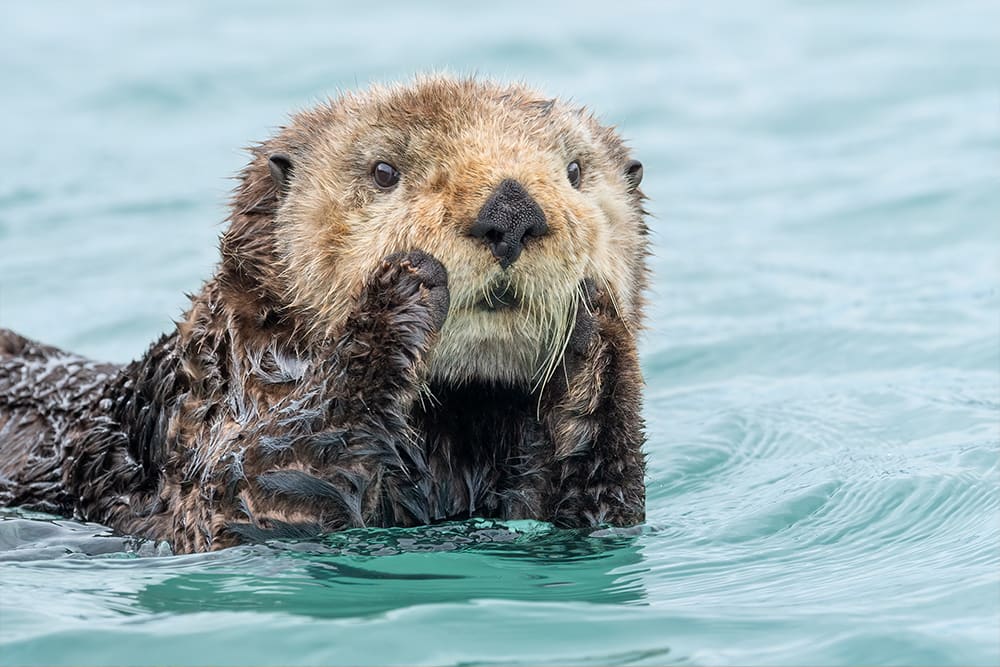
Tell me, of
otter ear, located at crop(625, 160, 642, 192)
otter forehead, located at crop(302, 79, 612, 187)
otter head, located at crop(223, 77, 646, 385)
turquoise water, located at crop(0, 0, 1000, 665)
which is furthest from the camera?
otter ear, located at crop(625, 160, 642, 192)

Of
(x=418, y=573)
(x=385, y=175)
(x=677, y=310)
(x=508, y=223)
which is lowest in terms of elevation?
(x=418, y=573)

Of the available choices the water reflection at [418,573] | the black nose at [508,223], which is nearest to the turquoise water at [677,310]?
the water reflection at [418,573]

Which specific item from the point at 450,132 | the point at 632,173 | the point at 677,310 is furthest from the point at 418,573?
the point at 677,310

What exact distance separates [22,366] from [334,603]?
2.36 meters

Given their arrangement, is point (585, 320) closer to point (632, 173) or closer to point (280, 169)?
point (632, 173)

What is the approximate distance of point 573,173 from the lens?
4570 millimetres

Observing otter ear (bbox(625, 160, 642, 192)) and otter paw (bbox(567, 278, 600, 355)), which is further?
otter ear (bbox(625, 160, 642, 192))

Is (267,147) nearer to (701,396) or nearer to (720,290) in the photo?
(701,396)

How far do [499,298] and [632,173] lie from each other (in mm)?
1116

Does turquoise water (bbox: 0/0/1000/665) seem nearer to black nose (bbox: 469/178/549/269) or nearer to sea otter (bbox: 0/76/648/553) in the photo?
sea otter (bbox: 0/76/648/553)

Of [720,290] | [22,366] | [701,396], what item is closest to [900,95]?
[720,290]

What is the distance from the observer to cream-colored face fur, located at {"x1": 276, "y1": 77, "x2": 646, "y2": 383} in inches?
160

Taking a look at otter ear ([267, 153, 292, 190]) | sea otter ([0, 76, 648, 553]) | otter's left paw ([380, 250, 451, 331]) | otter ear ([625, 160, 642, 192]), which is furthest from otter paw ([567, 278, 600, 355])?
otter ear ([267, 153, 292, 190])

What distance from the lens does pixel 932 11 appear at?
13656mm
